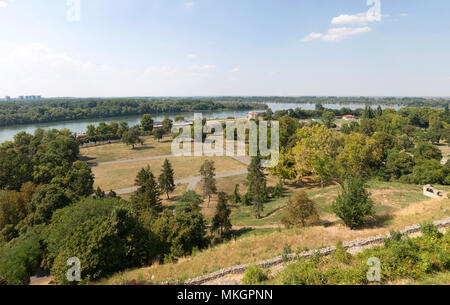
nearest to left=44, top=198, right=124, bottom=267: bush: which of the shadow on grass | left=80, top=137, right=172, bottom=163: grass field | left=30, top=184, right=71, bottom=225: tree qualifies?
left=30, top=184, right=71, bottom=225: tree

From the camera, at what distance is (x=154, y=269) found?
1123cm

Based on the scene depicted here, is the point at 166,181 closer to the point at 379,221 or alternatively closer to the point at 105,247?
the point at 105,247

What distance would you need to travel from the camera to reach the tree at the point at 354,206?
1340cm

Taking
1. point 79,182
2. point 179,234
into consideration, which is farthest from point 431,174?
point 79,182

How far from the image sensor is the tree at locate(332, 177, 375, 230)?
44.0ft

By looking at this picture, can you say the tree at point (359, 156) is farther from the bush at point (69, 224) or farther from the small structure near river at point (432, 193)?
the bush at point (69, 224)

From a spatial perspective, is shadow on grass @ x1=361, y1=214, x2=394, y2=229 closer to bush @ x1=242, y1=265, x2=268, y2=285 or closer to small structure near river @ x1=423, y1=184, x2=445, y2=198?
small structure near river @ x1=423, y1=184, x2=445, y2=198

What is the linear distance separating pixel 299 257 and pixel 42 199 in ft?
72.9

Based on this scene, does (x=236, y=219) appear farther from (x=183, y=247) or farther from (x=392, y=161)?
(x=392, y=161)

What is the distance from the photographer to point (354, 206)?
1352 cm

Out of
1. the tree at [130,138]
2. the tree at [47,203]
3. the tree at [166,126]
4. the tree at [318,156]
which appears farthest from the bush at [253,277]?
the tree at [166,126]

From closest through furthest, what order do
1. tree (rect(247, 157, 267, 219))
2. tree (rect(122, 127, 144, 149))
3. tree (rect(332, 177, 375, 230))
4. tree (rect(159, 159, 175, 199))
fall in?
tree (rect(332, 177, 375, 230)), tree (rect(247, 157, 267, 219)), tree (rect(159, 159, 175, 199)), tree (rect(122, 127, 144, 149))

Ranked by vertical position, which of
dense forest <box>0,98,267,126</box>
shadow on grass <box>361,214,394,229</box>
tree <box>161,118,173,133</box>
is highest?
dense forest <box>0,98,267,126</box>
